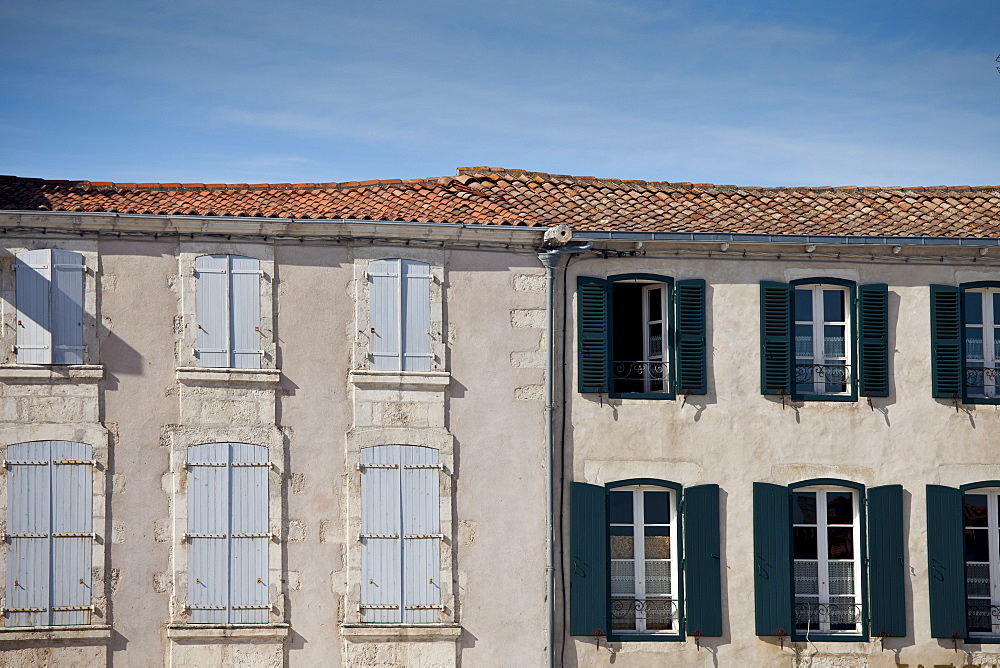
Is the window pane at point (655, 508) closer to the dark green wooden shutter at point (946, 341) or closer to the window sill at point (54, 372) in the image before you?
the dark green wooden shutter at point (946, 341)

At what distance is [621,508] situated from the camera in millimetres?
14789

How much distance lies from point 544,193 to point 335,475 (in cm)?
447

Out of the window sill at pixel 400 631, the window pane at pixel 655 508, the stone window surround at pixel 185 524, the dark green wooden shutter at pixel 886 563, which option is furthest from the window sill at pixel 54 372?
the dark green wooden shutter at pixel 886 563

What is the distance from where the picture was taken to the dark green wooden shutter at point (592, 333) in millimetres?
14750

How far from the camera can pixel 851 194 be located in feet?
54.2

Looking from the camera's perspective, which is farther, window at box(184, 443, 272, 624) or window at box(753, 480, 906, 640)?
window at box(753, 480, 906, 640)

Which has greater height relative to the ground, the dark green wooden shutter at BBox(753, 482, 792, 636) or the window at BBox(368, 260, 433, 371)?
the window at BBox(368, 260, 433, 371)

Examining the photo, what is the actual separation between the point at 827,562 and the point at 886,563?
0.69 metres

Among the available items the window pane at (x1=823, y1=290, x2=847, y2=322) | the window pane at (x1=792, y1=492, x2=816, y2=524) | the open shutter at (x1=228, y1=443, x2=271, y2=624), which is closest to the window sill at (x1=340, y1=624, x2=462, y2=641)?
the open shutter at (x1=228, y1=443, x2=271, y2=624)

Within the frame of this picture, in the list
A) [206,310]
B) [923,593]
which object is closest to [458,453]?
[206,310]

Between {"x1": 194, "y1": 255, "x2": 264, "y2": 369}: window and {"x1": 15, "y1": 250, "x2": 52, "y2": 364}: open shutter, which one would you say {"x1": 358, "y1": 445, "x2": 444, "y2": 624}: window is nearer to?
{"x1": 194, "y1": 255, "x2": 264, "y2": 369}: window

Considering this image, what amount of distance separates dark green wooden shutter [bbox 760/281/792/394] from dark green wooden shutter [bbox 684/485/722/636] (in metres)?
1.48

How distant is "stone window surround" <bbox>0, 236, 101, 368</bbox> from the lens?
13.9 meters

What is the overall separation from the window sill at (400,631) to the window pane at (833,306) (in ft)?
19.3
